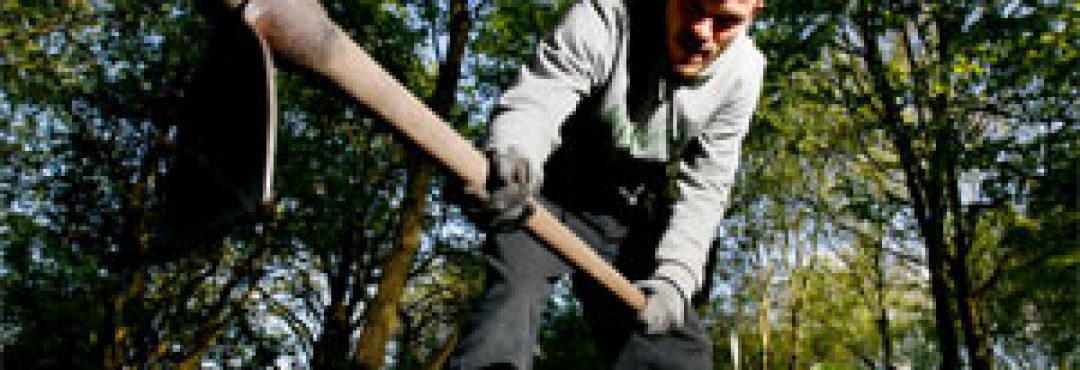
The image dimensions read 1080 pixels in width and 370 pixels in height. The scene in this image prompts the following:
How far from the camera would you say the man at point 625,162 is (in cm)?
207

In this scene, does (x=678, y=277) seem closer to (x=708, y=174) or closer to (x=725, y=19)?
(x=708, y=174)

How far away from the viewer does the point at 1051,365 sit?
28.7 metres

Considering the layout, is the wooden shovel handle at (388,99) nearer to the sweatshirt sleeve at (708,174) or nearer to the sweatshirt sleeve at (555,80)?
the sweatshirt sleeve at (555,80)

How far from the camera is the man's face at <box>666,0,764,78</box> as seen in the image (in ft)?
7.65

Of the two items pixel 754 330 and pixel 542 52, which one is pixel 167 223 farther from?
pixel 754 330

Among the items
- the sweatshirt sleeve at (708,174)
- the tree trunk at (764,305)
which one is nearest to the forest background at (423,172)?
the tree trunk at (764,305)

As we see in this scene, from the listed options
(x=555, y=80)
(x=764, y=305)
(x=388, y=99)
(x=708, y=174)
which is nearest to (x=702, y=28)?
(x=555, y=80)

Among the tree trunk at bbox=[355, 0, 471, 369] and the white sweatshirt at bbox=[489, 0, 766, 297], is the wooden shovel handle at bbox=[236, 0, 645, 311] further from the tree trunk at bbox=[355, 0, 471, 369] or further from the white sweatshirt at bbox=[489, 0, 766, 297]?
the tree trunk at bbox=[355, 0, 471, 369]

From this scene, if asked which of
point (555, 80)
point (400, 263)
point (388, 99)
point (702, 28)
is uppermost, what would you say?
point (702, 28)

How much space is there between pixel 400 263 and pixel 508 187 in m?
10.2

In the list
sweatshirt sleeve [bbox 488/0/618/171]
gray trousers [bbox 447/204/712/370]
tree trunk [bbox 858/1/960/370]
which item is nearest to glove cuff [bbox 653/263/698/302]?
gray trousers [bbox 447/204/712/370]

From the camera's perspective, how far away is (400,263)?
11711mm

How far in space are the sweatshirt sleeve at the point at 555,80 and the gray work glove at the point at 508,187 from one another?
36 mm

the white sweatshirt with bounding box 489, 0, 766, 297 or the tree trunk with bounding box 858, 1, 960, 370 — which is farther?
the tree trunk with bounding box 858, 1, 960, 370
